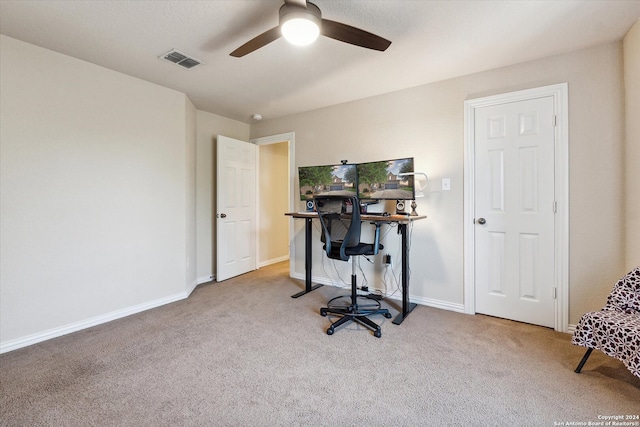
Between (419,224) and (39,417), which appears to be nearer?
(39,417)

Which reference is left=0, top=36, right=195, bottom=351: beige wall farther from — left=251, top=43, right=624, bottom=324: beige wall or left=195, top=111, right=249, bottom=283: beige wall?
left=251, top=43, right=624, bottom=324: beige wall

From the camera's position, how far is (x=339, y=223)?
268 centimetres

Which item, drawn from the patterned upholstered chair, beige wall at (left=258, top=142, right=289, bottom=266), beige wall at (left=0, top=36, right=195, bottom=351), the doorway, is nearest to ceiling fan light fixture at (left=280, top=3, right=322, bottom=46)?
beige wall at (left=0, top=36, right=195, bottom=351)

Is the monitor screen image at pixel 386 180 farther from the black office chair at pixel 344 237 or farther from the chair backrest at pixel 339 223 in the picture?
the chair backrest at pixel 339 223

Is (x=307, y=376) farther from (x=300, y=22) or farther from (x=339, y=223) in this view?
(x=300, y=22)

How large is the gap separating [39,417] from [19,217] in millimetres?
1540

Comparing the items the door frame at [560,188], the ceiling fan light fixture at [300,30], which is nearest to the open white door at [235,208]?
the ceiling fan light fixture at [300,30]

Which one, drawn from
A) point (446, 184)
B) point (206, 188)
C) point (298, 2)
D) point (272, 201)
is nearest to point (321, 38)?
point (298, 2)

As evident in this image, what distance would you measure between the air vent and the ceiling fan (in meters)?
0.96

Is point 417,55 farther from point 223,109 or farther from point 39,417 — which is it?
point 39,417

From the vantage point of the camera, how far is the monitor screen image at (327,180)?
3423 mm

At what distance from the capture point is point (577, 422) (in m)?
1.45

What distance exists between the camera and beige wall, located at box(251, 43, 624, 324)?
2.26 m

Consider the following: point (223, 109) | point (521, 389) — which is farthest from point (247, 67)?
point (521, 389)
